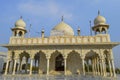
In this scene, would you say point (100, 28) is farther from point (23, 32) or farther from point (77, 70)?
point (23, 32)

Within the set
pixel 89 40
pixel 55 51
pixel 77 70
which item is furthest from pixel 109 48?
pixel 55 51

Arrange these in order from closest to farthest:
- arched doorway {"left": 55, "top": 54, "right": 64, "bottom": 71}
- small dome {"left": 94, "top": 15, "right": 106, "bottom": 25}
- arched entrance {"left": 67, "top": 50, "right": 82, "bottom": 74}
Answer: arched entrance {"left": 67, "top": 50, "right": 82, "bottom": 74} → small dome {"left": 94, "top": 15, "right": 106, "bottom": 25} → arched doorway {"left": 55, "top": 54, "right": 64, "bottom": 71}

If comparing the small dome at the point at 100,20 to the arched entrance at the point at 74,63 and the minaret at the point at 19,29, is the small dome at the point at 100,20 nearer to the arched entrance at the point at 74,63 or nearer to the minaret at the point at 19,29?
the arched entrance at the point at 74,63

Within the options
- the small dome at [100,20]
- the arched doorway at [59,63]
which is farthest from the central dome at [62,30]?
the small dome at [100,20]

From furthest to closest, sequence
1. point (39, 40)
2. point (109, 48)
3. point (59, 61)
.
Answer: point (59, 61) < point (39, 40) < point (109, 48)

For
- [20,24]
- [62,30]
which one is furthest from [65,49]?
[20,24]

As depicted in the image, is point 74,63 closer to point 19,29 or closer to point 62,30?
point 62,30

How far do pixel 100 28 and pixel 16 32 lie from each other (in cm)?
1040

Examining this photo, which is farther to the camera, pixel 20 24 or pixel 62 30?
pixel 62 30

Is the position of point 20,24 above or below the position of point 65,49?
above

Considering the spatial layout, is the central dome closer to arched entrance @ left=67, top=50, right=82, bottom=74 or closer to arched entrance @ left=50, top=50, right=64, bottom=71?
arched entrance @ left=50, top=50, right=64, bottom=71

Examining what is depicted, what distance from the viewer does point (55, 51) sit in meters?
18.1

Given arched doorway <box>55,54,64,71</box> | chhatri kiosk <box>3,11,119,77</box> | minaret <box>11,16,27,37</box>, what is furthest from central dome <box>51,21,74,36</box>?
minaret <box>11,16,27,37</box>

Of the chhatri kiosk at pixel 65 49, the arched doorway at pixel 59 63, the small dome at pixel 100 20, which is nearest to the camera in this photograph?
the chhatri kiosk at pixel 65 49
